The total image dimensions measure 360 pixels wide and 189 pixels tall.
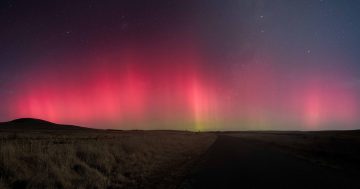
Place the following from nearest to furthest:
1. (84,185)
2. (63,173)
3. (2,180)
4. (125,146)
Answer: (2,180) < (84,185) < (63,173) < (125,146)

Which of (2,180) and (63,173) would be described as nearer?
(2,180)

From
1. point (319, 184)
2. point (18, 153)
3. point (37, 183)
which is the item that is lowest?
point (319, 184)

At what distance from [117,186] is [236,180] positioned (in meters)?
4.66

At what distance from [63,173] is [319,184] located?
381 inches

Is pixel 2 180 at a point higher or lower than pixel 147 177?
higher

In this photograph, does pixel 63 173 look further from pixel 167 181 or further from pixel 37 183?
pixel 167 181

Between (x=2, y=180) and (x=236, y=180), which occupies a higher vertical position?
(x=2, y=180)

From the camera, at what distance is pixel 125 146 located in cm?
2066

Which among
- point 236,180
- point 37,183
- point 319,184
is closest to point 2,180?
point 37,183

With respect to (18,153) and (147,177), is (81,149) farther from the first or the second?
(147,177)

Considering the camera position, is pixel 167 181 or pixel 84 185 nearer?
pixel 84 185

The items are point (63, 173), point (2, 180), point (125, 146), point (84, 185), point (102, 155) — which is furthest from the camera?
point (125, 146)

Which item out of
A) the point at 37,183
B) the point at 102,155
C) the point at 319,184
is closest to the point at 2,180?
the point at 37,183

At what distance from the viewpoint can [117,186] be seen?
9.74m
